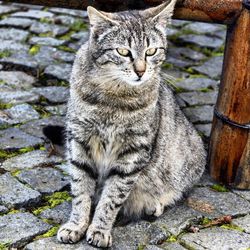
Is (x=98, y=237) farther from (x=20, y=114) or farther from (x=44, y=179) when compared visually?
(x=20, y=114)

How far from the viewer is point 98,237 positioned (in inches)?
147

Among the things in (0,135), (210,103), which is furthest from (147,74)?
(210,103)

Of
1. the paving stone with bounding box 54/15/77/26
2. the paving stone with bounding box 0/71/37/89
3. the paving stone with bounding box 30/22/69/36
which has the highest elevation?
the paving stone with bounding box 54/15/77/26

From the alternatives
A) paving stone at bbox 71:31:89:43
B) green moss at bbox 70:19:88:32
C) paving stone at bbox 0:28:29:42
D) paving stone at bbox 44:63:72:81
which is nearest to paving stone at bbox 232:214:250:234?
paving stone at bbox 44:63:72:81

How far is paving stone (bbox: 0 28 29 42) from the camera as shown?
6.66 meters

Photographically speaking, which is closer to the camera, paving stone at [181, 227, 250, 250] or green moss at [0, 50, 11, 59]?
paving stone at [181, 227, 250, 250]

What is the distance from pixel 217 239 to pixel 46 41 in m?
3.52

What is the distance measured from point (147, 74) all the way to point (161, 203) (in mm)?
931

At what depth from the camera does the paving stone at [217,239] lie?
3.81 m

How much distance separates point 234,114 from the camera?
4.43m

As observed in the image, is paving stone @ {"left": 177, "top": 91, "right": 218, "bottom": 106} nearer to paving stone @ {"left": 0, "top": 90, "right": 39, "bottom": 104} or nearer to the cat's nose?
paving stone @ {"left": 0, "top": 90, "right": 39, "bottom": 104}

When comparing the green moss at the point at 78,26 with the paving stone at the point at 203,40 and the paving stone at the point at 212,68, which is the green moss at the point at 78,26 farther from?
the paving stone at the point at 212,68

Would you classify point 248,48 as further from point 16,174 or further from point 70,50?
point 70,50

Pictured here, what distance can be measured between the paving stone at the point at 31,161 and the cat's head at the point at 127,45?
106 cm
